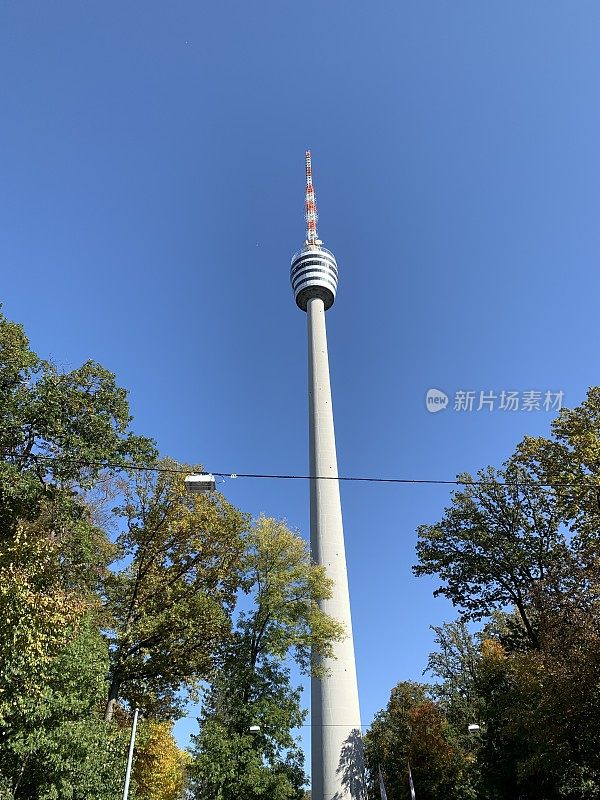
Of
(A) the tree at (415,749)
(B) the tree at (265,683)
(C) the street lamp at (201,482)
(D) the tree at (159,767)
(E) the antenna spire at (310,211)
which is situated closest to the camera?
(C) the street lamp at (201,482)

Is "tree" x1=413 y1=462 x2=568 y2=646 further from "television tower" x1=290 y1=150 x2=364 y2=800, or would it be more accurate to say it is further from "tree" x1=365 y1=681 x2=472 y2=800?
"tree" x1=365 y1=681 x2=472 y2=800

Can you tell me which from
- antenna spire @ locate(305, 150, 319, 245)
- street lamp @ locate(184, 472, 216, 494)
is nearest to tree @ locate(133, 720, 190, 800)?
street lamp @ locate(184, 472, 216, 494)

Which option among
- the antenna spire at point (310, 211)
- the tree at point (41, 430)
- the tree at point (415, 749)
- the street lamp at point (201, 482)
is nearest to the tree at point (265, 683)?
the tree at point (41, 430)

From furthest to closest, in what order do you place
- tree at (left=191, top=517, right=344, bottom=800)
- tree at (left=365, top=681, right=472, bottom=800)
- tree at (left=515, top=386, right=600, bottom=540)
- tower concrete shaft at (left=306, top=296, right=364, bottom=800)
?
1. tree at (left=365, top=681, right=472, bottom=800)
2. tower concrete shaft at (left=306, top=296, right=364, bottom=800)
3. tree at (left=191, top=517, right=344, bottom=800)
4. tree at (left=515, top=386, right=600, bottom=540)

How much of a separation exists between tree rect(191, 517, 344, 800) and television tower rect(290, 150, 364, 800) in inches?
200

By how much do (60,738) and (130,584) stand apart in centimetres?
644

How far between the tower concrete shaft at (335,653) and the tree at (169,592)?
824 centimetres

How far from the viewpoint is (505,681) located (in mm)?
31750

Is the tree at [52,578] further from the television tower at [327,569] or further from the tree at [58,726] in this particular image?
A: the television tower at [327,569]

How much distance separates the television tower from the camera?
1339 inches

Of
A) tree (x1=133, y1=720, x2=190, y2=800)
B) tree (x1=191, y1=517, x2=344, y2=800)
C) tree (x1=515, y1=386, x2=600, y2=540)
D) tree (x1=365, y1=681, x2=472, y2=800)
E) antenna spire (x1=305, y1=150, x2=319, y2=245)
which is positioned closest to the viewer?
tree (x1=515, y1=386, x2=600, y2=540)

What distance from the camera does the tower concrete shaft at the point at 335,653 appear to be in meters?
33.8

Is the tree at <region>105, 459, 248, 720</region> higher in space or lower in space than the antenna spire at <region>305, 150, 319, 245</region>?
lower

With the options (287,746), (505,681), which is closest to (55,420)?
(287,746)
